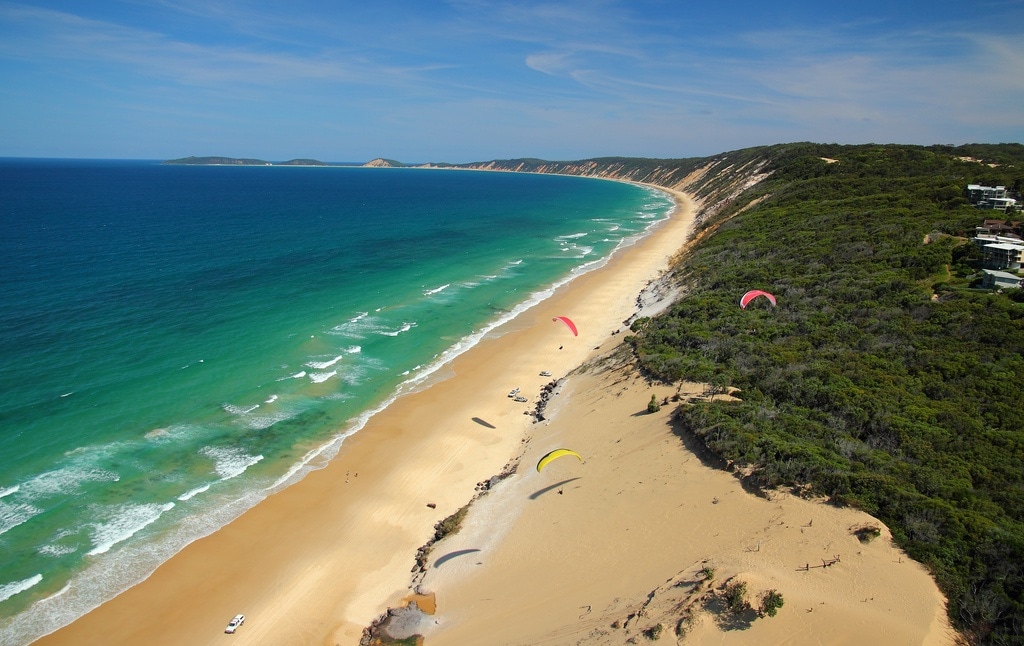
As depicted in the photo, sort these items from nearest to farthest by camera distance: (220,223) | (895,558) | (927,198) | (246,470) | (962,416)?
(895,558)
(962,416)
(246,470)
(927,198)
(220,223)

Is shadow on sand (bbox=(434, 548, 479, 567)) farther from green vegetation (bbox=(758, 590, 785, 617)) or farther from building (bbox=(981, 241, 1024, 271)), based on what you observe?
building (bbox=(981, 241, 1024, 271))

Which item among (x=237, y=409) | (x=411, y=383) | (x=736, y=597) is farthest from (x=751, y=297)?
(x=237, y=409)

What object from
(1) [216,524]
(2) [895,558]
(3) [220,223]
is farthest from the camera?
(3) [220,223]

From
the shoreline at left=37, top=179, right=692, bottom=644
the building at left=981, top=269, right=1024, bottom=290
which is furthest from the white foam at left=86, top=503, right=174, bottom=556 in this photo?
the building at left=981, top=269, right=1024, bottom=290

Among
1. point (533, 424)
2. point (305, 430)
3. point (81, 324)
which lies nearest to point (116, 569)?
point (305, 430)

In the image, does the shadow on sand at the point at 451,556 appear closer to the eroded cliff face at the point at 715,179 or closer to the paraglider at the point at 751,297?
the paraglider at the point at 751,297

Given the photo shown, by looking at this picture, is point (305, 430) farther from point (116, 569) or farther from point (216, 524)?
point (116, 569)

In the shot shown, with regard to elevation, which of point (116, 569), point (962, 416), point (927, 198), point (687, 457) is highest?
point (927, 198)
